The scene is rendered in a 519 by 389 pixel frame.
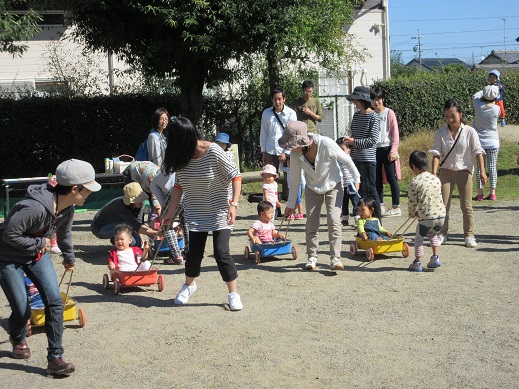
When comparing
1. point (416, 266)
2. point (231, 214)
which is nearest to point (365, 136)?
point (416, 266)

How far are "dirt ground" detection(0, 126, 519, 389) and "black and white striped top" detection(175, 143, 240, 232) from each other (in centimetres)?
90

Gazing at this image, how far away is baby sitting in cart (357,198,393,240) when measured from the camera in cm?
993

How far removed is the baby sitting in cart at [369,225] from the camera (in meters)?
9.93

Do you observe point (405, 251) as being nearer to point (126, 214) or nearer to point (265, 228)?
point (265, 228)

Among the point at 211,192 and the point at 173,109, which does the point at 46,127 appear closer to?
the point at 173,109

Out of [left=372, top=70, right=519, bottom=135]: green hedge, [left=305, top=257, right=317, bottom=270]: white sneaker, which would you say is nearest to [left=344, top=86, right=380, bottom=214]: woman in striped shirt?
[left=305, top=257, right=317, bottom=270]: white sneaker

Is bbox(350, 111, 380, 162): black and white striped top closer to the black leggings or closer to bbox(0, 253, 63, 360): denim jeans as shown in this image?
the black leggings

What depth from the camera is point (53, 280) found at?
19.5 feet

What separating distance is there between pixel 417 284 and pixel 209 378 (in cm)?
342

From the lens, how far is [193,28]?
1622 cm

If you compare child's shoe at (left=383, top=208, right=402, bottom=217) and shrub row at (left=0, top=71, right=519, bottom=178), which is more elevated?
shrub row at (left=0, top=71, right=519, bottom=178)

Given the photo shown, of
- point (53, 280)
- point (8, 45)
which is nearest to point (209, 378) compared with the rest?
point (53, 280)

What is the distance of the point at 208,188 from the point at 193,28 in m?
9.51

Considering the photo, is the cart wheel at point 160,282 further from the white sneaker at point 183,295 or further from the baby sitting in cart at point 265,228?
the baby sitting in cart at point 265,228
